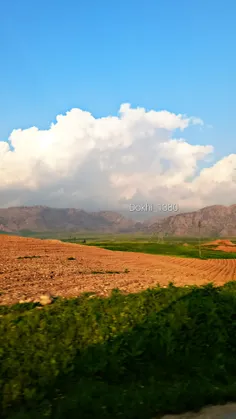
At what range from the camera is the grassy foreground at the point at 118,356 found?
10039 mm

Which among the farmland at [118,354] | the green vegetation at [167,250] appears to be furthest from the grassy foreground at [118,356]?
the green vegetation at [167,250]

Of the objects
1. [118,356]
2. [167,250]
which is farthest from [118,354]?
[167,250]

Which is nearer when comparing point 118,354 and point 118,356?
point 118,356

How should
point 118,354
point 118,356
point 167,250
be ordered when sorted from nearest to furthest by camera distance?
point 118,356 → point 118,354 → point 167,250

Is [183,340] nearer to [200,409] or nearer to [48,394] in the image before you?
[200,409]

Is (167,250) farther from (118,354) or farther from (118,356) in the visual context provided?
(118,356)

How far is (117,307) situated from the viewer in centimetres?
1359

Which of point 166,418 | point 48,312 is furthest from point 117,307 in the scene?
point 166,418

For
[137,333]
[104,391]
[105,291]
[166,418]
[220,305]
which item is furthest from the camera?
[105,291]

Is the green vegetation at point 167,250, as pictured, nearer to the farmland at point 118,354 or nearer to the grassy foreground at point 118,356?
the farmland at point 118,354

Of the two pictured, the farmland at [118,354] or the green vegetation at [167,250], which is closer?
the farmland at [118,354]

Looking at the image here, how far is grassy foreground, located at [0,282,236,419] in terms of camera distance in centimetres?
1004

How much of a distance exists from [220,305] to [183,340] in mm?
2050

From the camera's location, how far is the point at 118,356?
11742mm
